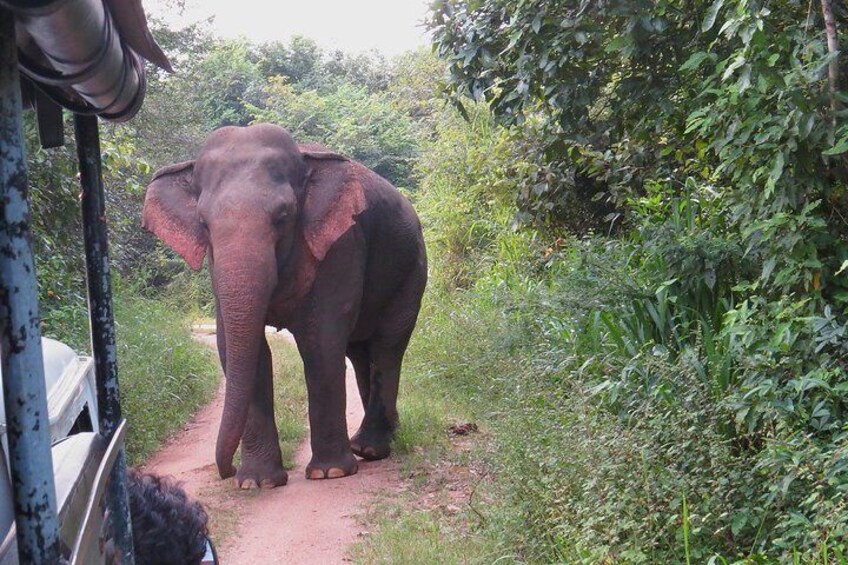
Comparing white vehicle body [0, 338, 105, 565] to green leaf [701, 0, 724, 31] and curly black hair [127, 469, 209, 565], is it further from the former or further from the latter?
green leaf [701, 0, 724, 31]

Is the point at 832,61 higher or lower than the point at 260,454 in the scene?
higher

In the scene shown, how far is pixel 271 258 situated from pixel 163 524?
3.59 meters

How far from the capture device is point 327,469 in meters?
7.15

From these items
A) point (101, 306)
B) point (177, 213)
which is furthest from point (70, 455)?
point (177, 213)

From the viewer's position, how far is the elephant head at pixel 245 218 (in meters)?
6.50

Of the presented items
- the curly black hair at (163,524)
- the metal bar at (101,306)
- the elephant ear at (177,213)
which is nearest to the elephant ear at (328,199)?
the elephant ear at (177,213)

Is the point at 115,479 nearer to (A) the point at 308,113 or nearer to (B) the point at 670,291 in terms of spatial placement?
(B) the point at 670,291

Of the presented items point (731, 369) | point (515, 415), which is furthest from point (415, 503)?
point (731, 369)

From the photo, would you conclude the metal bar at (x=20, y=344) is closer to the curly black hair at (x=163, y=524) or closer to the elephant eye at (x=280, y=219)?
the curly black hair at (x=163, y=524)

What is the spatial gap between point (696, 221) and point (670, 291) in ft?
2.52

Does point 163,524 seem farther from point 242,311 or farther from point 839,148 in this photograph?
point 242,311

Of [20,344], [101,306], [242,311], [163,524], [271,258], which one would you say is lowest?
[242,311]

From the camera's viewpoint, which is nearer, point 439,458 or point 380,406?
point 439,458

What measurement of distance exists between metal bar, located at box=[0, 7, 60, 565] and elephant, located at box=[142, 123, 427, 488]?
15.6 feet
